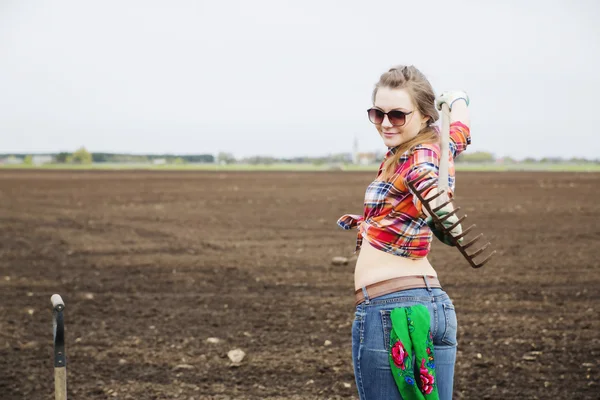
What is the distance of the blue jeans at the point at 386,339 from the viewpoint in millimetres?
1968

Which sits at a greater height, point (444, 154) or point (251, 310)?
point (444, 154)

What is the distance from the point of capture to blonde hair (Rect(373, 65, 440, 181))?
80.0 inches

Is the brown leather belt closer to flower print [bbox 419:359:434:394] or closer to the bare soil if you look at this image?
flower print [bbox 419:359:434:394]

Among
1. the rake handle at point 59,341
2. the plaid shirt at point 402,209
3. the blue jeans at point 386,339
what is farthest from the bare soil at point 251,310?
the plaid shirt at point 402,209

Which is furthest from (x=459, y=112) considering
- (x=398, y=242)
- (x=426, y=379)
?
(x=426, y=379)

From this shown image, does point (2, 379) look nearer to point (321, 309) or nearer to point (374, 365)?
point (321, 309)

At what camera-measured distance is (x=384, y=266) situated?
200 cm

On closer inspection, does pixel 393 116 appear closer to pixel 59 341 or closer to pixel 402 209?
pixel 402 209

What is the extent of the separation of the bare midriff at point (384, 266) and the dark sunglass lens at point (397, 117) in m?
0.35

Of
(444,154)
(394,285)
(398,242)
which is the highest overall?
(444,154)

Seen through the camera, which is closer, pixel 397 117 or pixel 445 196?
pixel 445 196

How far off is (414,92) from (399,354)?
0.74 metres

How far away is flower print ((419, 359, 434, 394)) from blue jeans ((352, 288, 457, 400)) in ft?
0.21

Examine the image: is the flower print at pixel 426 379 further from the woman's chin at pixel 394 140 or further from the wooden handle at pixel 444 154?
the woman's chin at pixel 394 140
